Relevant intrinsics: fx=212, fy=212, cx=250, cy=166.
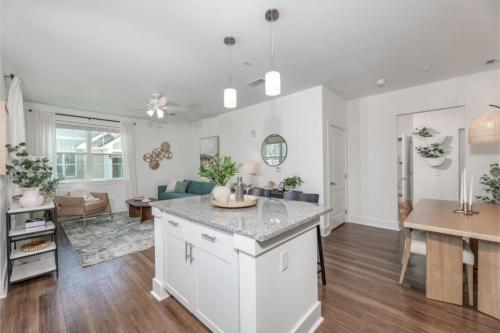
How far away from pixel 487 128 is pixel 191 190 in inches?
234

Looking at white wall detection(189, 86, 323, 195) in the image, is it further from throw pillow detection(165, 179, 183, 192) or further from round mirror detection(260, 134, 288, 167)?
throw pillow detection(165, 179, 183, 192)

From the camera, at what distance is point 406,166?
15.9ft

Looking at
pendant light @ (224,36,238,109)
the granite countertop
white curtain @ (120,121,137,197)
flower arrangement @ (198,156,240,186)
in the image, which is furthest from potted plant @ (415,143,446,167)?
white curtain @ (120,121,137,197)

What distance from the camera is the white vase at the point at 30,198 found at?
7.98 feet

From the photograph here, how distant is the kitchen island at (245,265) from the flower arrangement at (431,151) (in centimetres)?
425

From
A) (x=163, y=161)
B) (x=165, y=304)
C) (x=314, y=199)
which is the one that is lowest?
(x=165, y=304)

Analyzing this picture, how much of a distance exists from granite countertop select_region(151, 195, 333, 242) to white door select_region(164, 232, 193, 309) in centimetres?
28

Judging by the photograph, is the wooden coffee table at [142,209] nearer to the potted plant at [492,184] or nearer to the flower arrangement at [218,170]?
the flower arrangement at [218,170]

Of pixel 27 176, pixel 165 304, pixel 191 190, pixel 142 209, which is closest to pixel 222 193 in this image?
pixel 165 304

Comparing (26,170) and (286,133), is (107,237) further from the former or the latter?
(286,133)

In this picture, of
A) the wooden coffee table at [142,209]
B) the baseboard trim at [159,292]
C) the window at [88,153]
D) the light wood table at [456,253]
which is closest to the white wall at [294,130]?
the light wood table at [456,253]

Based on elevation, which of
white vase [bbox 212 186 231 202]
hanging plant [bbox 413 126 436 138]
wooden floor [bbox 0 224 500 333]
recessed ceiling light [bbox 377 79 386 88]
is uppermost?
recessed ceiling light [bbox 377 79 386 88]

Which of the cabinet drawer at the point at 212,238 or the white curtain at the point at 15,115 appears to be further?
the white curtain at the point at 15,115

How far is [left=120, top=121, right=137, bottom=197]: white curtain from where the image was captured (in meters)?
5.68
